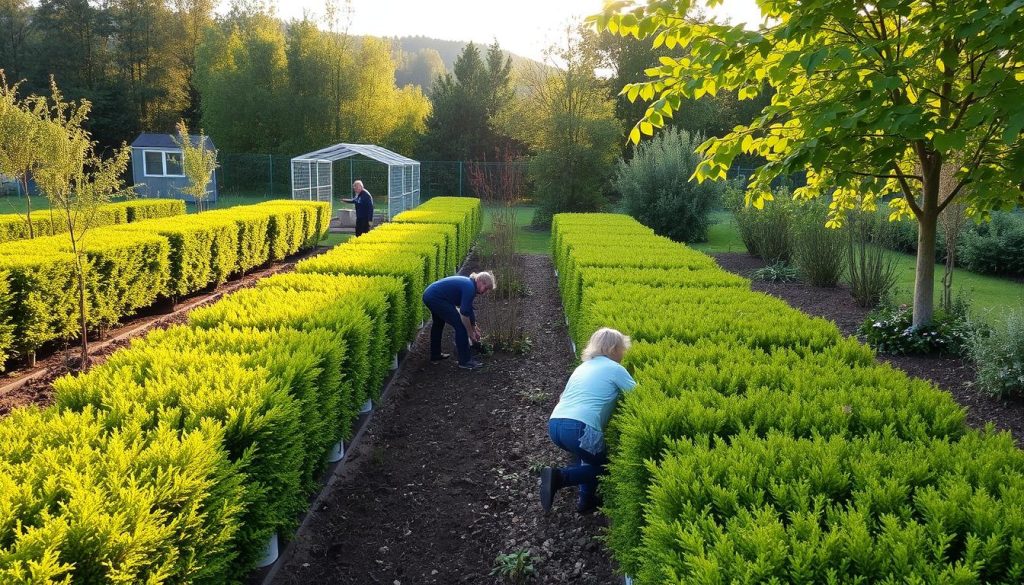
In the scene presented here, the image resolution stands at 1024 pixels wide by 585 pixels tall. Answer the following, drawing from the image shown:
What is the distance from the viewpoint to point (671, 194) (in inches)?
766

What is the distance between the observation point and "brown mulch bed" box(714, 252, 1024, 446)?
19.1 ft

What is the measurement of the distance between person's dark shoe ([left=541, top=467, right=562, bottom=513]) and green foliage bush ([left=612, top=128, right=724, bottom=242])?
16226mm

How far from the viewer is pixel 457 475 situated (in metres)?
5.12

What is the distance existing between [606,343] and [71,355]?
21.5 feet

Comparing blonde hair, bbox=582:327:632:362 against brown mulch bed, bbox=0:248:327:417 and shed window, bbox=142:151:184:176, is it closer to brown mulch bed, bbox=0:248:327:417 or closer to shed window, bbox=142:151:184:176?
brown mulch bed, bbox=0:248:327:417

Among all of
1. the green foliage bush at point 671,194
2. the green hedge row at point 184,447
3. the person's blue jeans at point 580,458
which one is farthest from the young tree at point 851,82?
the green foliage bush at point 671,194

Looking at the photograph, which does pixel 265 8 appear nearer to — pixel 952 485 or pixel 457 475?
pixel 457 475

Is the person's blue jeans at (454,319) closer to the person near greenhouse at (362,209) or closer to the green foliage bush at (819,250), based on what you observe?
the green foliage bush at (819,250)

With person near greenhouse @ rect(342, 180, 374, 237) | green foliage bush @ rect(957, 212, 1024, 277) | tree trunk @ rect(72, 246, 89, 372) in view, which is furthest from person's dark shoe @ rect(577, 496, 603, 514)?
green foliage bush @ rect(957, 212, 1024, 277)

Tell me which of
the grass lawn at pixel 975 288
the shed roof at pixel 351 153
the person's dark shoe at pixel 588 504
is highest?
the shed roof at pixel 351 153

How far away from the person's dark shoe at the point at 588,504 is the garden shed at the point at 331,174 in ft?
54.7

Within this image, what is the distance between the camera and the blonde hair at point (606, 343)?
4238 millimetres

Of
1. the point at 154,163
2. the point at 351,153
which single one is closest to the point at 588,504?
the point at 351,153

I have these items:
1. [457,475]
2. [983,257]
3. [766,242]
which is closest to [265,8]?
[766,242]
